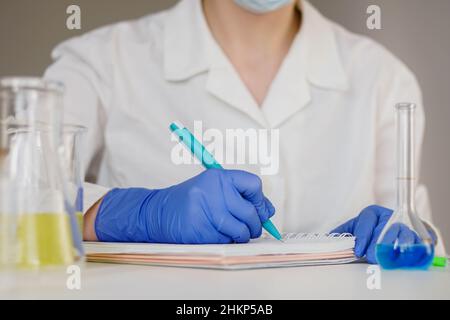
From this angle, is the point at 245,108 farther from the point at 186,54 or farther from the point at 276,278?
the point at 276,278

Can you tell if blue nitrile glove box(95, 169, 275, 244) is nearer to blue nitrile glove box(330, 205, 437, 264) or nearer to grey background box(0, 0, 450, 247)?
blue nitrile glove box(330, 205, 437, 264)

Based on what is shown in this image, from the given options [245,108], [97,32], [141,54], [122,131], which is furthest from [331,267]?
[97,32]

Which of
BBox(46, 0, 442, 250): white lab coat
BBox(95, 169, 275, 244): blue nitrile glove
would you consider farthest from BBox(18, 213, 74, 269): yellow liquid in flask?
BBox(46, 0, 442, 250): white lab coat

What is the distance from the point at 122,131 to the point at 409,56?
110cm

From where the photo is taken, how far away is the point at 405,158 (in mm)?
796

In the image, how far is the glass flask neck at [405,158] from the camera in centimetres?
79

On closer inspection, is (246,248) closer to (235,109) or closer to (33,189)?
(33,189)

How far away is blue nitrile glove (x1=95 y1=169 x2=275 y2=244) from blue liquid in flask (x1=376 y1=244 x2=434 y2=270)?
0.23 metres

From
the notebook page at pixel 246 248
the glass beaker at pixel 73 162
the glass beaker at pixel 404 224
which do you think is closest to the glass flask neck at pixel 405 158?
the glass beaker at pixel 404 224

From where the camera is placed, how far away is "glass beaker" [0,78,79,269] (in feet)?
1.93

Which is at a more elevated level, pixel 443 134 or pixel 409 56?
pixel 409 56

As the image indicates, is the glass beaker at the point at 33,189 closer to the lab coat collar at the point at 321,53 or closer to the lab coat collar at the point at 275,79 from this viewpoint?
the lab coat collar at the point at 275,79

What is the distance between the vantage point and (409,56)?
7.04 ft

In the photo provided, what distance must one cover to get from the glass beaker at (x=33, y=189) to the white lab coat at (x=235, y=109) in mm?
828
